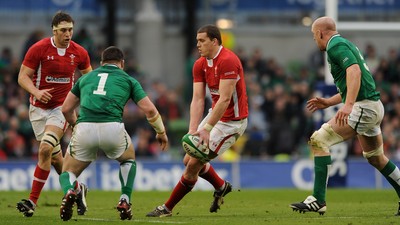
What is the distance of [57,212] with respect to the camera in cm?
1476

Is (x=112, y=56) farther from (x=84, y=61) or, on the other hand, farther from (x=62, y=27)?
(x=84, y=61)

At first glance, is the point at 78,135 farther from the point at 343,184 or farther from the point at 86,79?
the point at 343,184

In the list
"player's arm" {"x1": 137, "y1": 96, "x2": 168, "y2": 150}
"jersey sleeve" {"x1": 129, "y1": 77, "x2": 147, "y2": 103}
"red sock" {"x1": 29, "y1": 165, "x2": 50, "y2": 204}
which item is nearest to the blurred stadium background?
"red sock" {"x1": 29, "y1": 165, "x2": 50, "y2": 204}

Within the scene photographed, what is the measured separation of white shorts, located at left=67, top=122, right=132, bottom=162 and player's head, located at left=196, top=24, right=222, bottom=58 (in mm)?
1616

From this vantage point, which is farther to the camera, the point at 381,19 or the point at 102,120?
the point at 381,19

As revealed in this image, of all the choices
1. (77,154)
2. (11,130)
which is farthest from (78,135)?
(11,130)

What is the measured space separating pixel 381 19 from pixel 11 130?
37.1 ft

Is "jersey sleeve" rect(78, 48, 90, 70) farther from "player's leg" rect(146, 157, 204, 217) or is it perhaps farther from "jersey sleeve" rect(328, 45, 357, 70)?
"jersey sleeve" rect(328, 45, 357, 70)

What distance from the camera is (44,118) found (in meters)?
15.1

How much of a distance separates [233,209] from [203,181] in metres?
8.79

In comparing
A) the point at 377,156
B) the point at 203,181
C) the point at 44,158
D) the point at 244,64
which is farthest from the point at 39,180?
the point at 244,64

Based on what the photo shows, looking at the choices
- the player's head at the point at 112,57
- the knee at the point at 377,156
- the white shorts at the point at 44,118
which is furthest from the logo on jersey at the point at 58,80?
the knee at the point at 377,156

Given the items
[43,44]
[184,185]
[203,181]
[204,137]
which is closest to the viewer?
[204,137]

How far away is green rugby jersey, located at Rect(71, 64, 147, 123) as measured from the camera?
12828 mm
